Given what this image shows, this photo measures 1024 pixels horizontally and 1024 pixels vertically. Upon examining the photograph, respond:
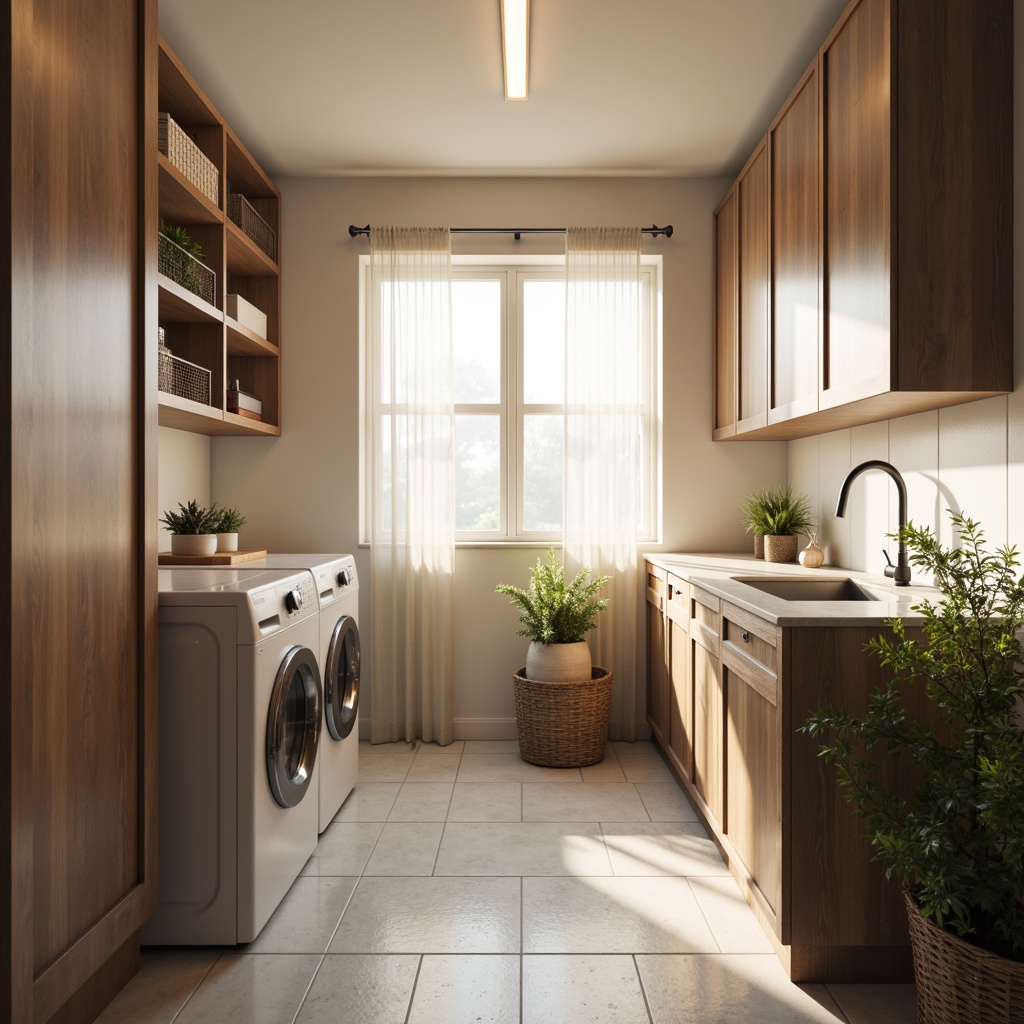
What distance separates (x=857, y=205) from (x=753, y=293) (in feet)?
3.40

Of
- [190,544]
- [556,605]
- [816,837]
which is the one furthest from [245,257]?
[816,837]

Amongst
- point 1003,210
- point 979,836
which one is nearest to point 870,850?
point 979,836

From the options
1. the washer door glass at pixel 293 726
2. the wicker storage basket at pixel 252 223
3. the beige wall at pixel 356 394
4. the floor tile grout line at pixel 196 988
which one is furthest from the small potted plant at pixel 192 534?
the floor tile grout line at pixel 196 988

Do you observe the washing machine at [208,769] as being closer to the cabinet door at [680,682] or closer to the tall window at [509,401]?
the cabinet door at [680,682]

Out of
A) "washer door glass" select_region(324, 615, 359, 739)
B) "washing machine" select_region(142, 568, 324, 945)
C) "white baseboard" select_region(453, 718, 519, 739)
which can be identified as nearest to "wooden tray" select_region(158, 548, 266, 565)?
Answer: "washer door glass" select_region(324, 615, 359, 739)

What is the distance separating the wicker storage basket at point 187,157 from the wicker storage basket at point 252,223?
281 millimetres

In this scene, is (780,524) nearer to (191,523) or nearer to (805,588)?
(805,588)

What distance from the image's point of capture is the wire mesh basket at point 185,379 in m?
2.70

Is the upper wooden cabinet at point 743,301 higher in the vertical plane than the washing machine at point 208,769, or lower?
higher

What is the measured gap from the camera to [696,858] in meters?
2.56

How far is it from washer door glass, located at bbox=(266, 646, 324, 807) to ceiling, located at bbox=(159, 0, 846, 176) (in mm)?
2059

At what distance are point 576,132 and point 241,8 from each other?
1.42 meters

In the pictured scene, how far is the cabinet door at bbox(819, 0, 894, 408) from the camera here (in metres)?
2.03

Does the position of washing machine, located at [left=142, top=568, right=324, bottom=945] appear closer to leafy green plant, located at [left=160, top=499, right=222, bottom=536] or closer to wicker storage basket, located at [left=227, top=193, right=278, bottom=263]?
leafy green plant, located at [left=160, top=499, right=222, bottom=536]
